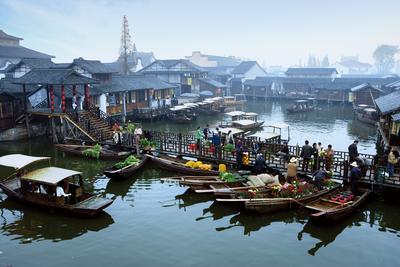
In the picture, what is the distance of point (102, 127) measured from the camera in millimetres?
32281

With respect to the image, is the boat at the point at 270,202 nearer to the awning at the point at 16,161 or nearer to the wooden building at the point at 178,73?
the awning at the point at 16,161

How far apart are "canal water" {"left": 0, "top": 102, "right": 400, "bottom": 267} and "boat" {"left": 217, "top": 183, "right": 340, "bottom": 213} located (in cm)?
41

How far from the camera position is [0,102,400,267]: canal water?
1358 cm

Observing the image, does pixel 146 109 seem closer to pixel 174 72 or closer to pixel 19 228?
pixel 174 72

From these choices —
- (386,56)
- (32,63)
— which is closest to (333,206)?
(32,63)

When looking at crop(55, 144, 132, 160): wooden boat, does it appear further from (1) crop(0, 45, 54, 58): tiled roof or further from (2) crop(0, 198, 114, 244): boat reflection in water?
(1) crop(0, 45, 54, 58): tiled roof

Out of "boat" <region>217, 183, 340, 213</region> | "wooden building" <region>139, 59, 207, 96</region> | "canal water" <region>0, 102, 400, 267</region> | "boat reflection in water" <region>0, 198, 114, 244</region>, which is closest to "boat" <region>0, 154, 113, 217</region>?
"boat reflection in water" <region>0, 198, 114, 244</region>

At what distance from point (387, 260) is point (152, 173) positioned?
1528 cm

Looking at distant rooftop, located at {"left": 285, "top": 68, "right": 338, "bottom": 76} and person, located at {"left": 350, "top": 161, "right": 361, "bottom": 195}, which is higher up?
distant rooftop, located at {"left": 285, "top": 68, "right": 338, "bottom": 76}

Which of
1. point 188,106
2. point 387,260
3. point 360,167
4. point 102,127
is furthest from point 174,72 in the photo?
point 387,260

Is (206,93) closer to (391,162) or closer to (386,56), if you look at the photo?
(391,162)

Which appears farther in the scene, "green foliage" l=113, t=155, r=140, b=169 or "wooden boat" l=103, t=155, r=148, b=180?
"green foliage" l=113, t=155, r=140, b=169

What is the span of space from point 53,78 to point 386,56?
167m

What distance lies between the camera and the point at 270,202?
16.8m
